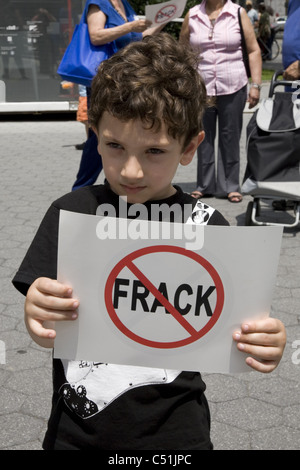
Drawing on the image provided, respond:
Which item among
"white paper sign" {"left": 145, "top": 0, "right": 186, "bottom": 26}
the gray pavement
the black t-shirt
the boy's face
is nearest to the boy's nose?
the boy's face

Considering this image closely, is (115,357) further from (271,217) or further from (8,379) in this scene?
(271,217)

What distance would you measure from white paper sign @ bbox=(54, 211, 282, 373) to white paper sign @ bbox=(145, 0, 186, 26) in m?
3.44

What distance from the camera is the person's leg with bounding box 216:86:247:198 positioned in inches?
222

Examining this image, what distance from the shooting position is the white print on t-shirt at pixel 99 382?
4.75 feet

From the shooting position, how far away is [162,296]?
1335mm

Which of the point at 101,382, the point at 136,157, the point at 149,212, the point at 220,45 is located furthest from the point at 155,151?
the point at 220,45

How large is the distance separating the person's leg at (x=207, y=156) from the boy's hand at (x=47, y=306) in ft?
14.5

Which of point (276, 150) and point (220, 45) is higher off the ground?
point (220, 45)

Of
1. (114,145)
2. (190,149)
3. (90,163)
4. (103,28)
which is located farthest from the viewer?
(90,163)

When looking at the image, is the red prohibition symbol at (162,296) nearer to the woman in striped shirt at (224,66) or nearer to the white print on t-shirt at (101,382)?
the white print on t-shirt at (101,382)

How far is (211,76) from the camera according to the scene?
5461 mm

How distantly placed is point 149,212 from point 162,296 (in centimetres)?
28

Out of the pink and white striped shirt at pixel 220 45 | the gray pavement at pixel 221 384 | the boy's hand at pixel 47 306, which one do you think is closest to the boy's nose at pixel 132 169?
the boy's hand at pixel 47 306

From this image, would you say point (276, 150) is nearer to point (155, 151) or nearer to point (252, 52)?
point (252, 52)
